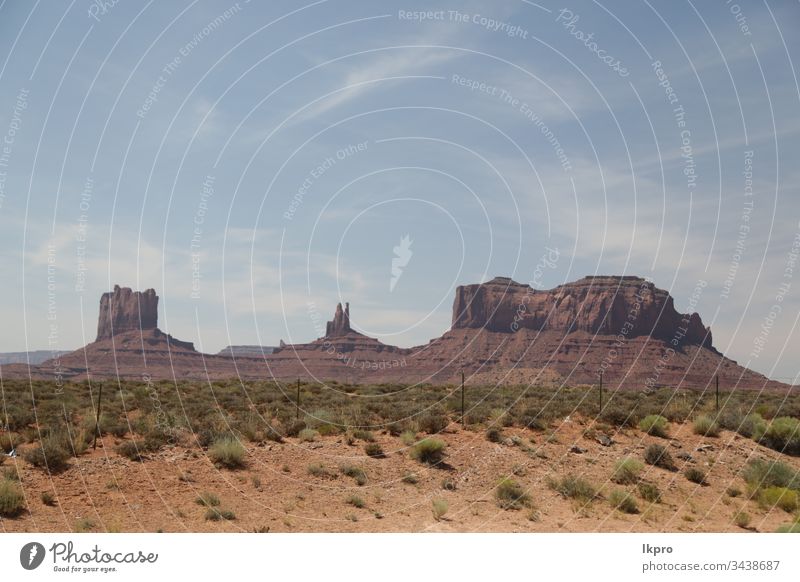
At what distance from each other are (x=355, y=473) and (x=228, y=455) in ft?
13.9

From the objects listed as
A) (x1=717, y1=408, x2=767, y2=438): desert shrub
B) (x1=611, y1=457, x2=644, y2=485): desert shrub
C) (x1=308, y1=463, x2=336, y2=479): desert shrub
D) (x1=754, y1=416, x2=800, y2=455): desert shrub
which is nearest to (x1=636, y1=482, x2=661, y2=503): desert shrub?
(x1=611, y1=457, x2=644, y2=485): desert shrub

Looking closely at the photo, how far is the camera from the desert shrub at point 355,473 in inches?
753

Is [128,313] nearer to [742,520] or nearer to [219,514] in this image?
[219,514]

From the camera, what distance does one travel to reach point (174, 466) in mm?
19422

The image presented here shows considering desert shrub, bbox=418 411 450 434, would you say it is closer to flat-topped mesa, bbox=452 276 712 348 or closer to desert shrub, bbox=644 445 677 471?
desert shrub, bbox=644 445 677 471

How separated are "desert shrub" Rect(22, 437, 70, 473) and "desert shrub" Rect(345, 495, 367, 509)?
9064 millimetres

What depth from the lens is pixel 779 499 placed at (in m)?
18.1

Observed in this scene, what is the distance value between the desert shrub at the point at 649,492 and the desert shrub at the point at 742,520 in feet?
6.90

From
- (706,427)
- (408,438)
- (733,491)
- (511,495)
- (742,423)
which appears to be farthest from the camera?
(742,423)

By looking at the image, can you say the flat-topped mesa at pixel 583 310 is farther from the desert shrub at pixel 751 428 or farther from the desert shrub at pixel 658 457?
the desert shrub at pixel 658 457

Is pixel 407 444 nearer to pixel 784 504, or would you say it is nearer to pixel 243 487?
pixel 243 487

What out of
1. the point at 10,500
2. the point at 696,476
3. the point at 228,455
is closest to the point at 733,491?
the point at 696,476

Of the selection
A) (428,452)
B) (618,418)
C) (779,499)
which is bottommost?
(779,499)
